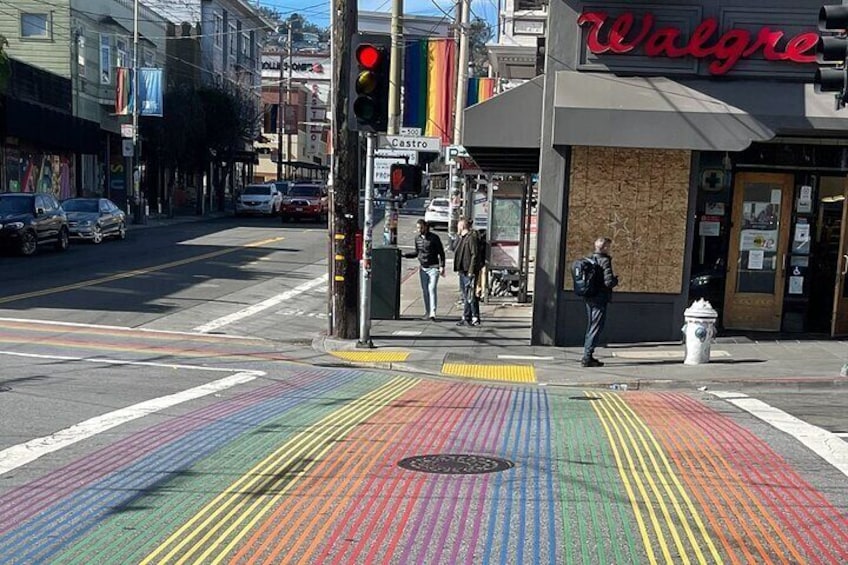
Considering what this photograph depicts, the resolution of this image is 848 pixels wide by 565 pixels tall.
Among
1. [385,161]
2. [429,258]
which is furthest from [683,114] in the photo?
[385,161]

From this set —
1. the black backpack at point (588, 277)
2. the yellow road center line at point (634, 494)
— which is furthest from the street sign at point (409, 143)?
the yellow road center line at point (634, 494)

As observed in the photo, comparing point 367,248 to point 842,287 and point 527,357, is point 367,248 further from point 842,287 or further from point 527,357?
point 842,287

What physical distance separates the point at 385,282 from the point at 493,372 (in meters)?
4.77

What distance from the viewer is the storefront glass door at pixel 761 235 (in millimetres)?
15336

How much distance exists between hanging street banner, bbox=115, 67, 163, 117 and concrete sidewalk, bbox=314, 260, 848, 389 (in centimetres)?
2867

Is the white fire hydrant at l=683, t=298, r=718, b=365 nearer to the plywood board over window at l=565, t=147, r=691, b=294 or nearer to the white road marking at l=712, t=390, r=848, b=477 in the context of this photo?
the plywood board over window at l=565, t=147, r=691, b=294

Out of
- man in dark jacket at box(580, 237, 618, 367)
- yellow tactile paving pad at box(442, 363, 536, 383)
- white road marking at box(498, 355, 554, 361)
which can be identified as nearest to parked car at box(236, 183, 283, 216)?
white road marking at box(498, 355, 554, 361)

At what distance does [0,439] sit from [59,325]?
769 centimetres

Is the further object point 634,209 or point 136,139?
point 136,139

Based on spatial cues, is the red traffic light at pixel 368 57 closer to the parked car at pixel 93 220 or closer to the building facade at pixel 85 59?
the parked car at pixel 93 220

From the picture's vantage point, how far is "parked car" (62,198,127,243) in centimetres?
3056

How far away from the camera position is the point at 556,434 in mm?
8312

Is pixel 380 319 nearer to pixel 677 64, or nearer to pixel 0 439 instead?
pixel 677 64

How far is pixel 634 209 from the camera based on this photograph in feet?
47.0
